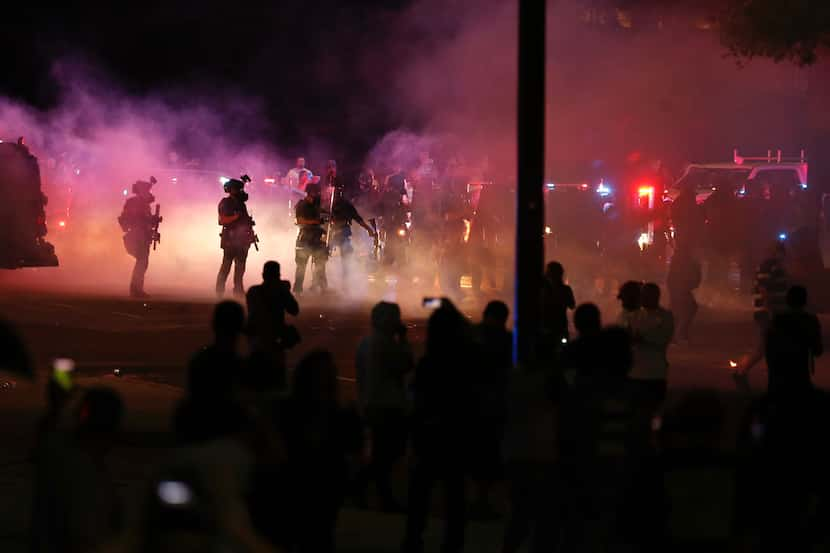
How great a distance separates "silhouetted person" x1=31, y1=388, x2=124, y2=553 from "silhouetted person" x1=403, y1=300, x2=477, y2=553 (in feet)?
6.62

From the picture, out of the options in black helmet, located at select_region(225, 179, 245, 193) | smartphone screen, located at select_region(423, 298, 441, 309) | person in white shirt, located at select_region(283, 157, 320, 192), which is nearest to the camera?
smartphone screen, located at select_region(423, 298, 441, 309)

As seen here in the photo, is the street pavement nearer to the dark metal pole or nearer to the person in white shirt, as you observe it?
the dark metal pole

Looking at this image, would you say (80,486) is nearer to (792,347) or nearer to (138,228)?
(792,347)

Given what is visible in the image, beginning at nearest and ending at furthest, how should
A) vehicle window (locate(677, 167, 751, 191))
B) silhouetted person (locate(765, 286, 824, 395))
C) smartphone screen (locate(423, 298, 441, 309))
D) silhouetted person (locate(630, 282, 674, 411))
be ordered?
silhouetted person (locate(765, 286, 824, 395)), smartphone screen (locate(423, 298, 441, 309)), silhouetted person (locate(630, 282, 674, 411)), vehicle window (locate(677, 167, 751, 191))

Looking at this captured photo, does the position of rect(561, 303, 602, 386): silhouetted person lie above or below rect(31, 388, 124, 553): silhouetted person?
above

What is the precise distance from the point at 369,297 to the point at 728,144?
2316cm

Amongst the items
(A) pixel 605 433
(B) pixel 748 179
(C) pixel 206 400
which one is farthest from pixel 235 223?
(C) pixel 206 400

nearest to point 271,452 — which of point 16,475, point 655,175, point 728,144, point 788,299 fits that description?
point 16,475

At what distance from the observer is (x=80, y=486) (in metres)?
4.87

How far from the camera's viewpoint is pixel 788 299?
32.8 ft

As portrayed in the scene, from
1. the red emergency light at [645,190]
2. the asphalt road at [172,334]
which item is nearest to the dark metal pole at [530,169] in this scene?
the asphalt road at [172,334]

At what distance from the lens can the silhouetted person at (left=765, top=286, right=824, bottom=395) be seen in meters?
6.20

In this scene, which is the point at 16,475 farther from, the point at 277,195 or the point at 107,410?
the point at 277,195

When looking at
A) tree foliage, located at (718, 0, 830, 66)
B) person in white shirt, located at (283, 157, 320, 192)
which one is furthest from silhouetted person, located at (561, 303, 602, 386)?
person in white shirt, located at (283, 157, 320, 192)
